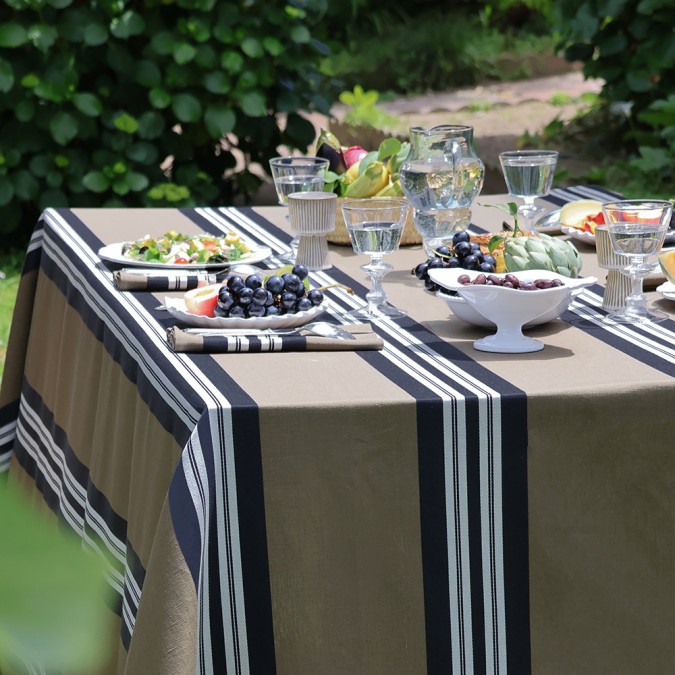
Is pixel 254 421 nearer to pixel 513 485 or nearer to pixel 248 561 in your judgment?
pixel 248 561

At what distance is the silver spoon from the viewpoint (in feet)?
5.74

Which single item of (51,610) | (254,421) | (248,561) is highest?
(51,610)

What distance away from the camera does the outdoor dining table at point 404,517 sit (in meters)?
1.42

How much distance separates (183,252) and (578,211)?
3.08 ft

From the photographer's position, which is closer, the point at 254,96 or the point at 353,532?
the point at 353,532

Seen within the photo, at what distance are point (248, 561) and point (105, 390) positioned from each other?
649 millimetres

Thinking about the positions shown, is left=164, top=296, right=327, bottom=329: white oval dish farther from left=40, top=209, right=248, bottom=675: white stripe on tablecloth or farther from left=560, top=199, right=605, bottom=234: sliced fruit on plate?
left=560, top=199, right=605, bottom=234: sliced fruit on plate

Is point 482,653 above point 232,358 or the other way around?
the other way around

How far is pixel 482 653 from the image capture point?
1.53m

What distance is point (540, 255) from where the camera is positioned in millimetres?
1925

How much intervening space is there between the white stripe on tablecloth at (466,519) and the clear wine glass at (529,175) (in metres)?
0.94

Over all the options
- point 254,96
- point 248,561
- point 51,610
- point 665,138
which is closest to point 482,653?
point 248,561

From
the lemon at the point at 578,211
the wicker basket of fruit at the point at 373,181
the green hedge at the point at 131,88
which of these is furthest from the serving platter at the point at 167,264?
the green hedge at the point at 131,88

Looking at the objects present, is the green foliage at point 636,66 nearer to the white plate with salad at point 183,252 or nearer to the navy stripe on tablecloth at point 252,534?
the white plate with salad at point 183,252
